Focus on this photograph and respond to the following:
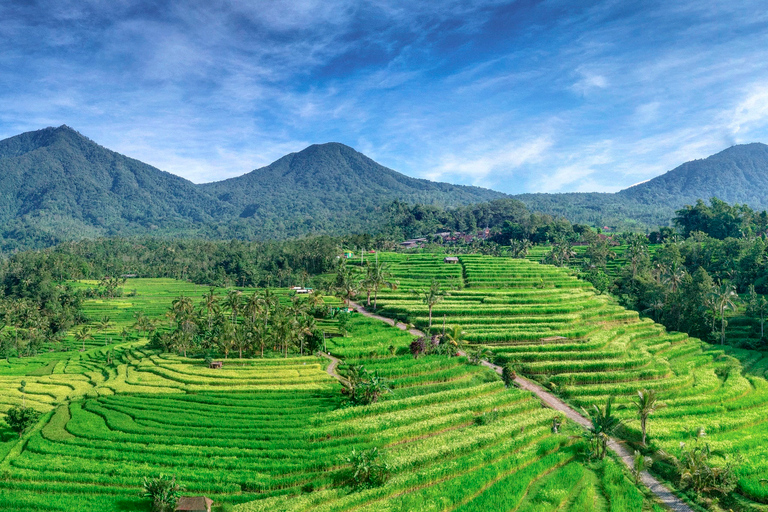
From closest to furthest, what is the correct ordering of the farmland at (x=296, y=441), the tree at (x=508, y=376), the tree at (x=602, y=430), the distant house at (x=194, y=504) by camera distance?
the distant house at (x=194, y=504) → the farmland at (x=296, y=441) → the tree at (x=602, y=430) → the tree at (x=508, y=376)

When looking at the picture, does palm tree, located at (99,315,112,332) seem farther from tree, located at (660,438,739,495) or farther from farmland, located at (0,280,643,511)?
tree, located at (660,438,739,495)

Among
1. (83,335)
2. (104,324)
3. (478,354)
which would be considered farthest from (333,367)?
(104,324)

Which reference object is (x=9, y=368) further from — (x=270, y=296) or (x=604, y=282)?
(x=604, y=282)

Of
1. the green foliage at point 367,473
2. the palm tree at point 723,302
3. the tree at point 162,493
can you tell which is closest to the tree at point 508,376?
the green foliage at point 367,473

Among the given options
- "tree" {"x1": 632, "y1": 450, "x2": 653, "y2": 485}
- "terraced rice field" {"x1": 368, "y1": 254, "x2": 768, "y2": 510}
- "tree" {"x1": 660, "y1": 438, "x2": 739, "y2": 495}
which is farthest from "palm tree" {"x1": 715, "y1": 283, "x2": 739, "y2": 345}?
"tree" {"x1": 632, "y1": 450, "x2": 653, "y2": 485}

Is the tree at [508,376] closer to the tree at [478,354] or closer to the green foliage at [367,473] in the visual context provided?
the tree at [478,354]

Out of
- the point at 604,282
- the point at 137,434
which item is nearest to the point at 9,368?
the point at 137,434
